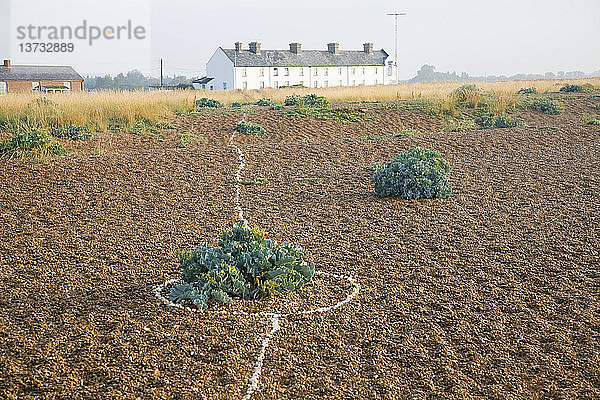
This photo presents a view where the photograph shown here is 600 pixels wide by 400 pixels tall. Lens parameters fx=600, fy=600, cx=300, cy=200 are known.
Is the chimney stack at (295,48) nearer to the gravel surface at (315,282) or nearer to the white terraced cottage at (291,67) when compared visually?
the white terraced cottage at (291,67)

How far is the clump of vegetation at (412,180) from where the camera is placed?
7184 millimetres

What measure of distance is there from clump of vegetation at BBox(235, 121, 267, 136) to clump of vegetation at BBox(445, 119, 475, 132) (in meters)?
4.39

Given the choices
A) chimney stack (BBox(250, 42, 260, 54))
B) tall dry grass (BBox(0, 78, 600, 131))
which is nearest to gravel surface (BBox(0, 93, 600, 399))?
tall dry grass (BBox(0, 78, 600, 131))

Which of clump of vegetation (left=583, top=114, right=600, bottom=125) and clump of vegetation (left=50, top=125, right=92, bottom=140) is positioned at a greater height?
clump of vegetation (left=583, top=114, right=600, bottom=125)

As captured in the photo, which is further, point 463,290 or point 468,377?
point 463,290

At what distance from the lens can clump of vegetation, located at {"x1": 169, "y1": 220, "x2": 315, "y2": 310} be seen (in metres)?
3.95

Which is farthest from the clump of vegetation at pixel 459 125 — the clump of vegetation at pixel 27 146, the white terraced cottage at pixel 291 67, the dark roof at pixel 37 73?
the dark roof at pixel 37 73

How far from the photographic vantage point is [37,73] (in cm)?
5053

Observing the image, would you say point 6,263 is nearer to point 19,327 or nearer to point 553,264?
point 19,327

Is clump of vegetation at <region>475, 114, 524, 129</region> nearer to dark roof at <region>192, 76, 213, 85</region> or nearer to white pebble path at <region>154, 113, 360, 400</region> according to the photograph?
white pebble path at <region>154, 113, 360, 400</region>

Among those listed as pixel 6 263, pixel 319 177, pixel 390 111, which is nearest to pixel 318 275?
pixel 6 263

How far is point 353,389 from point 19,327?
207 cm

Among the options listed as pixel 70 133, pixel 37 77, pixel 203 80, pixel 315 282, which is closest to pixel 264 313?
pixel 315 282

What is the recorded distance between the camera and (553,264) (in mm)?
4938
